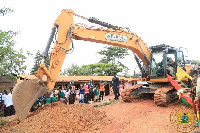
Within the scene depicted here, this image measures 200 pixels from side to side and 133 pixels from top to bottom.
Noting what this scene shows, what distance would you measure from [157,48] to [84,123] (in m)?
5.95

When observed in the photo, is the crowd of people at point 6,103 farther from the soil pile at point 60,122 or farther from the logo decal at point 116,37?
the logo decal at point 116,37

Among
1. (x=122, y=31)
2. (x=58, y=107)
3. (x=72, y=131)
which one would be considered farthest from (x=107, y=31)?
(x=72, y=131)

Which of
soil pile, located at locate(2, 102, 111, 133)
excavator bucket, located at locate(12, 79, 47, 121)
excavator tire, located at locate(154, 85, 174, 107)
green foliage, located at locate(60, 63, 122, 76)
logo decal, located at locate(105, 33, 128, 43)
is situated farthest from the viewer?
green foliage, located at locate(60, 63, 122, 76)

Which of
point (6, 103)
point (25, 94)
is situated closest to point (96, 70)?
point (6, 103)

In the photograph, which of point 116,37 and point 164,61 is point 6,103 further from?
point 164,61

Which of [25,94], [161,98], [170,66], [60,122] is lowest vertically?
[60,122]

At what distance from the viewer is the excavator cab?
323 inches

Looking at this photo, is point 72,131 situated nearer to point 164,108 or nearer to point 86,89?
point 164,108

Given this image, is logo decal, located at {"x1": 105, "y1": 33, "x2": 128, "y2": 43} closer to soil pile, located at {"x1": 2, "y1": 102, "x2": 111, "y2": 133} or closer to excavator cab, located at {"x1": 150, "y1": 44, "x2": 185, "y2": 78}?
excavator cab, located at {"x1": 150, "y1": 44, "x2": 185, "y2": 78}

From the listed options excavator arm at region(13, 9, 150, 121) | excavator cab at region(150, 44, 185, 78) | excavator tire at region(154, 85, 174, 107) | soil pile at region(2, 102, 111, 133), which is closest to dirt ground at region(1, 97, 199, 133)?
soil pile at region(2, 102, 111, 133)

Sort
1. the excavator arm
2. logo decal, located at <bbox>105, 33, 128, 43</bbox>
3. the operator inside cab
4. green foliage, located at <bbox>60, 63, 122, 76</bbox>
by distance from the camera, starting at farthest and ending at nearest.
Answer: green foliage, located at <bbox>60, 63, 122, 76</bbox>, the operator inside cab, logo decal, located at <bbox>105, 33, 128, 43</bbox>, the excavator arm

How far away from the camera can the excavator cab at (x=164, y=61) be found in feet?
26.9

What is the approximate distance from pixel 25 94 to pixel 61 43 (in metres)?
2.27

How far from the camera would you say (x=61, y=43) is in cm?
628
